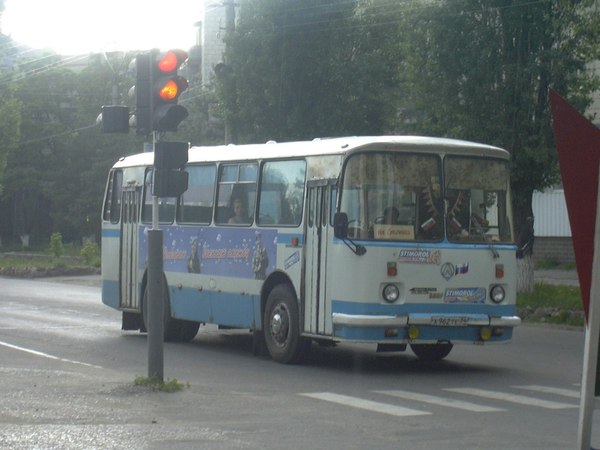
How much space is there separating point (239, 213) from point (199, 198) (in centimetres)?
130

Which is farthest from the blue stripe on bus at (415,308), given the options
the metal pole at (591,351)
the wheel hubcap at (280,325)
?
the metal pole at (591,351)

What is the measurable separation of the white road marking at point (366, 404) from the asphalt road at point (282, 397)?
0.01 meters

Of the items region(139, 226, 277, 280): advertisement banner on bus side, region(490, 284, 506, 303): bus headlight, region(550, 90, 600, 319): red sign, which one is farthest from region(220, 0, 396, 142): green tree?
region(550, 90, 600, 319): red sign

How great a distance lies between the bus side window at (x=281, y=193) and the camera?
53.1ft

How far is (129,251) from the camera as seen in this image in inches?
807

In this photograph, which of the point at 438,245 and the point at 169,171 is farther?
the point at 438,245

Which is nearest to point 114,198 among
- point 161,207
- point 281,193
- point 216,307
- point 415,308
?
point 161,207

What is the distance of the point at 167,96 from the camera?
12.8 meters

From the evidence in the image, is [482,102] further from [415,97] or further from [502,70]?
[415,97]

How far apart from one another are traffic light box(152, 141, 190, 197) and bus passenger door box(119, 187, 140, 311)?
288 inches

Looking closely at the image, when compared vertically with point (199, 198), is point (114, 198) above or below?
above

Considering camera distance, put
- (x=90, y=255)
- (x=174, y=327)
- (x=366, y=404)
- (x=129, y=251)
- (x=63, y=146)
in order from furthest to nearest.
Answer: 1. (x=63, y=146)
2. (x=90, y=255)
3. (x=129, y=251)
4. (x=174, y=327)
5. (x=366, y=404)

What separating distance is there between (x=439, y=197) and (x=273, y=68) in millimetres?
16811

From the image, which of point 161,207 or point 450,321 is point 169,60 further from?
point 161,207
